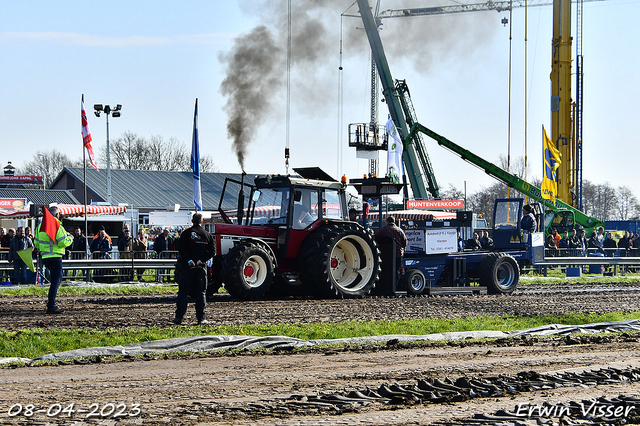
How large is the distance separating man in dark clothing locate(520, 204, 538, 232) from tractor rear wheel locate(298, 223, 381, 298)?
14.9ft

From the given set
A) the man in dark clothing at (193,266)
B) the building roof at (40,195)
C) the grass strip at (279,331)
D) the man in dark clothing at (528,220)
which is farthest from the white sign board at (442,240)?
the building roof at (40,195)

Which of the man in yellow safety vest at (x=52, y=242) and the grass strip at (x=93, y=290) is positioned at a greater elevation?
the man in yellow safety vest at (x=52, y=242)

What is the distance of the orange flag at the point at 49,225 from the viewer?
38.1ft

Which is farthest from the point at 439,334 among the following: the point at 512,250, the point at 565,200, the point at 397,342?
the point at 565,200

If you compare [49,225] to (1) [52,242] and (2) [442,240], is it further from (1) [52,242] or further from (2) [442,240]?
(2) [442,240]

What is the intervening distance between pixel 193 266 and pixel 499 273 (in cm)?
923

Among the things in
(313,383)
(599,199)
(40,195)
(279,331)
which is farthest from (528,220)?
(599,199)

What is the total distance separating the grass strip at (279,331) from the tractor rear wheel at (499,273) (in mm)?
4841

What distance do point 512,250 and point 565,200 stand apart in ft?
53.8

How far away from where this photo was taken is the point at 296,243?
46.2 ft

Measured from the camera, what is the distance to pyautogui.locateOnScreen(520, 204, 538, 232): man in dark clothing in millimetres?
17547

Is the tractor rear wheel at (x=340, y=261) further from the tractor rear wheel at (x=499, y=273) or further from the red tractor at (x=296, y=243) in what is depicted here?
the tractor rear wheel at (x=499, y=273)

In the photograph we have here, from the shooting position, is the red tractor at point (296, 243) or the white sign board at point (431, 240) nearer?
the red tractor at point (296, 243)

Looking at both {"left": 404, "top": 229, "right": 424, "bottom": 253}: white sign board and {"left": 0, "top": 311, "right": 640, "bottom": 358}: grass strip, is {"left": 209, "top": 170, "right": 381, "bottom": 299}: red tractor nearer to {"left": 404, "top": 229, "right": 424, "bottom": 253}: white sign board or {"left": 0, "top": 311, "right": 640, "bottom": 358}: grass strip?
{"left": 404, "top": 229, "right": 424, "bottom": 253}: white sign board
